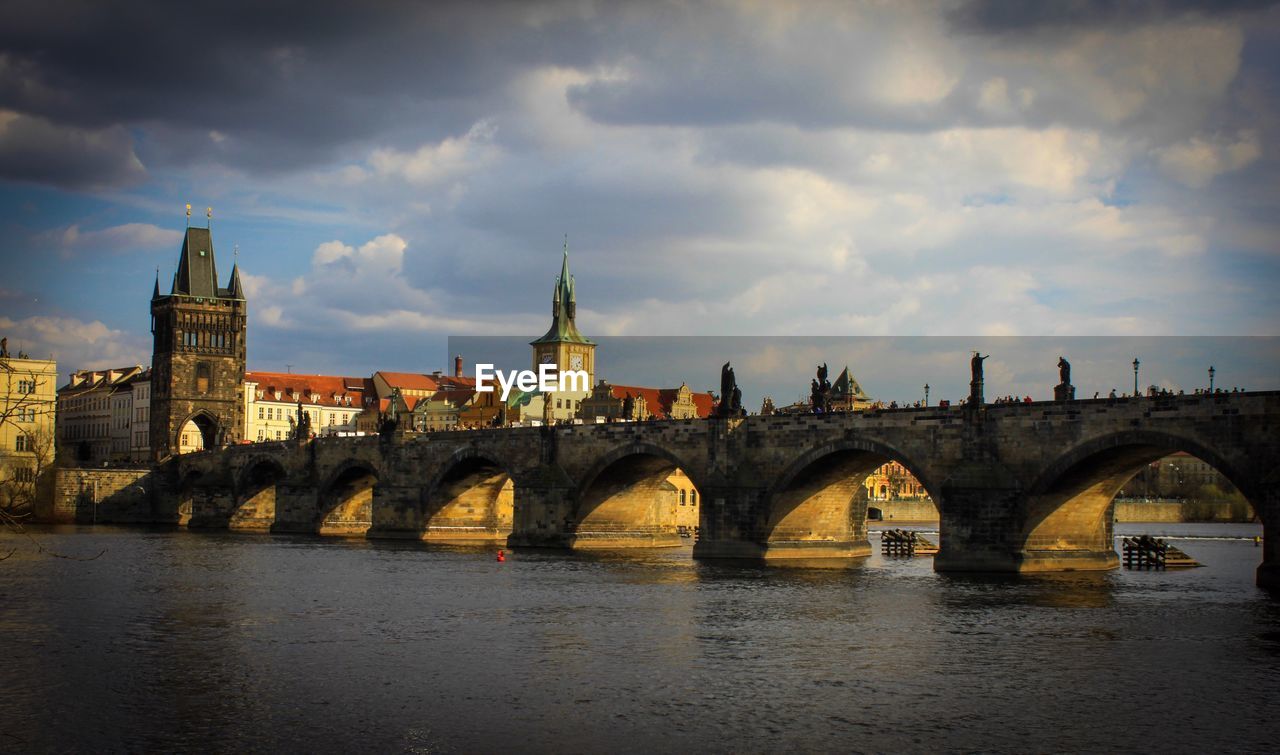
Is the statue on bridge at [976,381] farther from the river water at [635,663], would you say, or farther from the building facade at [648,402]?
the building facade at [648,402]

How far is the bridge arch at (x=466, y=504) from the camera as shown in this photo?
8256 centimetres

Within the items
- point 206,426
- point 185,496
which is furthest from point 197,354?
point 185,496

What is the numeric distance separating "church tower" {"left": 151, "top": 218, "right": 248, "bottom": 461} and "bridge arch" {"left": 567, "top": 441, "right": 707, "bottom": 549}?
72.7 metres

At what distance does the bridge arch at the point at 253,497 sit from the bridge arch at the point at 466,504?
90.1ft

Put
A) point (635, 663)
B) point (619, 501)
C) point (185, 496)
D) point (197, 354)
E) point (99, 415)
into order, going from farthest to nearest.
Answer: point (99, 415), point (197, 354), point (185, 496), point (619, 501), point (635, 663)

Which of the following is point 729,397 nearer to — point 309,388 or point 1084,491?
point 1084,491

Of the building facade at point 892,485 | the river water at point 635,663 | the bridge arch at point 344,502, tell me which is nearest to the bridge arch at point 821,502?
the river water at point 635,663

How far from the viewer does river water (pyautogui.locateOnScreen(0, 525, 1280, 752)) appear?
79.9 feet

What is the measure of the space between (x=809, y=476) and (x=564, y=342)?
415 feet

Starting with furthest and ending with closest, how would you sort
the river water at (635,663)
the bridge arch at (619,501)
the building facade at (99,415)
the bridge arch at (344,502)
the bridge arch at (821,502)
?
1. the building facade at (99,415)
2. the bridge arch at (344,502)
3. the bridge arch at (619,501)
4. the bridge arch at (821,502)
5. the river water at (635,663)

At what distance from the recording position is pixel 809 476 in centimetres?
5953

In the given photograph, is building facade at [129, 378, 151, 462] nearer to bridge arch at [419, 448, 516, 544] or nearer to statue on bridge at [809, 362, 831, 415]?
bridge arch at [419, 448, 516, 544]

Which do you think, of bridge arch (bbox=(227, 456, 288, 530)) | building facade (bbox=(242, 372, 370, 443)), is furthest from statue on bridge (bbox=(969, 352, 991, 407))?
building facade (bbox=(242, 372, 370, 443))

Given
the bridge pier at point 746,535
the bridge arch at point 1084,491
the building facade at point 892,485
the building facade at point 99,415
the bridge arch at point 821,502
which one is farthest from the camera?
the building facade at point 892,485
